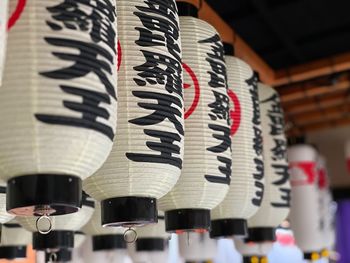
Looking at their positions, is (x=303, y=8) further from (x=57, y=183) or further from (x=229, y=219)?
(x=57, y=183)

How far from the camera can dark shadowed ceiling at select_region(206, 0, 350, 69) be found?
9.80 feet

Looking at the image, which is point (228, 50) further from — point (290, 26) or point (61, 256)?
point (61, 256)

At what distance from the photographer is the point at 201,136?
1.78m

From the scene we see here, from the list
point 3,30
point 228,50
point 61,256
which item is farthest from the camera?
point 228,50

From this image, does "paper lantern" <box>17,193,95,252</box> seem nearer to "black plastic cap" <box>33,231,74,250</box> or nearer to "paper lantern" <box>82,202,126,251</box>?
"black plastic cap" <box>33,231,74,250</box>

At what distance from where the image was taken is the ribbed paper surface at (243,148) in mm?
2125

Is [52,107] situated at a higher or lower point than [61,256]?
higher

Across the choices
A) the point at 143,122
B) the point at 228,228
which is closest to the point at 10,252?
the point at 228,228

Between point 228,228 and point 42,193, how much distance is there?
1.16 meters

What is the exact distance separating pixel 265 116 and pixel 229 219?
82 cm

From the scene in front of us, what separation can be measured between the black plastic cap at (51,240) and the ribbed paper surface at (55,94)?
2.62ft

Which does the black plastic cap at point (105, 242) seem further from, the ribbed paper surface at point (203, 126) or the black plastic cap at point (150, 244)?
the ribbed paper surface at point (203, 126)

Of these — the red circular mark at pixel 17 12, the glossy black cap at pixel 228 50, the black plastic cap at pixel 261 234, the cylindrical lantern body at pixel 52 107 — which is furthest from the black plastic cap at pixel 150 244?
the red circular mark at pixel 17 12

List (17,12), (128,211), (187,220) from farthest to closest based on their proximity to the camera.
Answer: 1. (187,220)
2. (128,211)
3. (17,12)
